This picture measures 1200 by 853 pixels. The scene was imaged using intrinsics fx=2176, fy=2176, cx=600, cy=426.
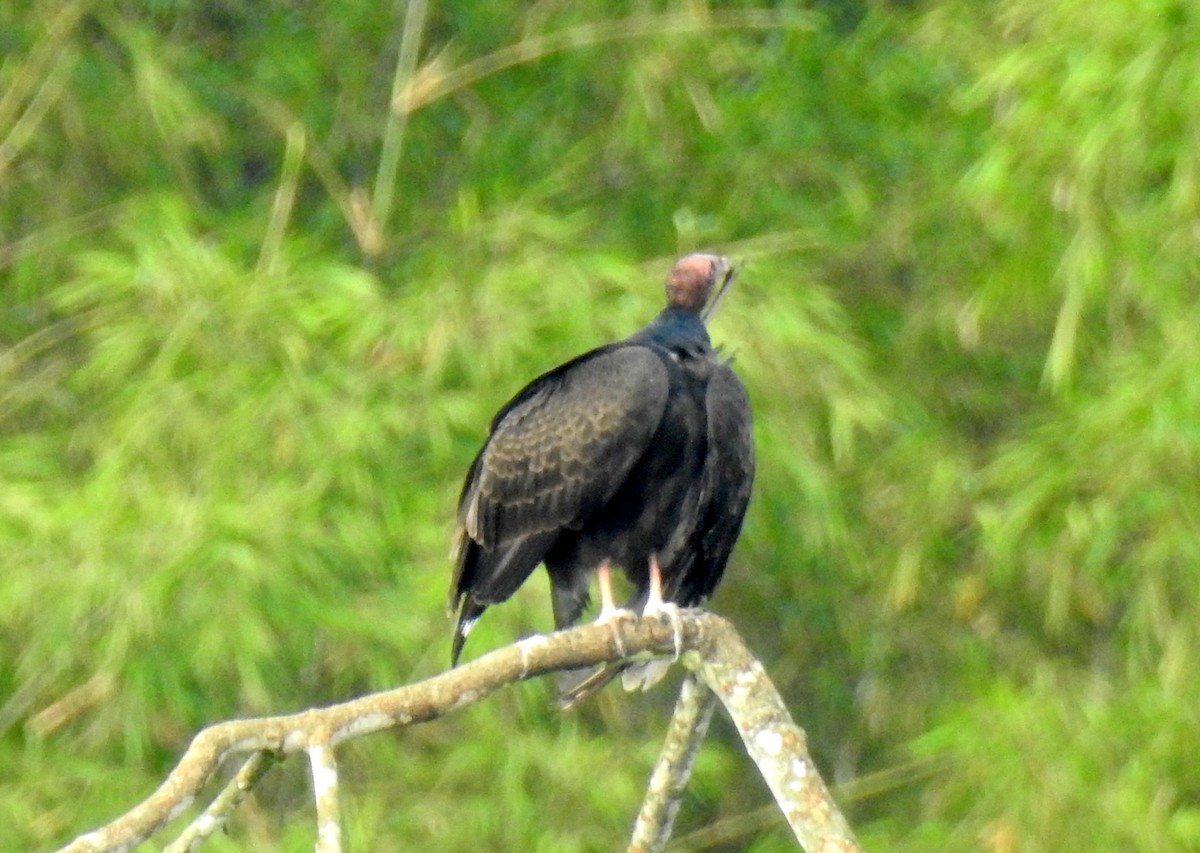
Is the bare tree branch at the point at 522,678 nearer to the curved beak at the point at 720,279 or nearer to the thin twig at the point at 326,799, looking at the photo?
the thin twig at the point at 326,799

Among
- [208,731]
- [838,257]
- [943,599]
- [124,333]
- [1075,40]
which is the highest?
[208,731]

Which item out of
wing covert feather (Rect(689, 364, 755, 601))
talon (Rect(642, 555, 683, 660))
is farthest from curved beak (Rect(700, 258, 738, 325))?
talon (Rect(642, 555, 683, 660))

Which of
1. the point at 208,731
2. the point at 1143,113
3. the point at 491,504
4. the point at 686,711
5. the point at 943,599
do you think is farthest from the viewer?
the point at 943,599

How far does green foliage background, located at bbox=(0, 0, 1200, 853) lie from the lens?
429 cm

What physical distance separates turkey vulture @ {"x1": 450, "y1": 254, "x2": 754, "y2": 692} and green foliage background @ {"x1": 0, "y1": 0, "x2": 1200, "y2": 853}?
619 mm

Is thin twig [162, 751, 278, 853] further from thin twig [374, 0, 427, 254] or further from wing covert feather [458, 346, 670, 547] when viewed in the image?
thin twig [374, 0, 427, 254]

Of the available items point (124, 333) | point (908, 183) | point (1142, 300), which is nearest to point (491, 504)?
point (124, 333)

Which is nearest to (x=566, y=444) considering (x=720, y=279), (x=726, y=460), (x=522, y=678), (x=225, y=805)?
(x=726, y=460)

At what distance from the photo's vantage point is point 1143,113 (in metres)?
4.26

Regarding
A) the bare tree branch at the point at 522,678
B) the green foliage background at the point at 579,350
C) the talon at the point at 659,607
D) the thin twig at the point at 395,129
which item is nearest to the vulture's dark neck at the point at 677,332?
the talon at the point at 659,607

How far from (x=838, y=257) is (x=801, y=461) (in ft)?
2.78

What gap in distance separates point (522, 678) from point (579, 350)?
6.11ft

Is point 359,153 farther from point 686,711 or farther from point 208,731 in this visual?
point 208,731

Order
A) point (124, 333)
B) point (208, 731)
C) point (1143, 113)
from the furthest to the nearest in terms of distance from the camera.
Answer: point (124, 333)
point (1143, 113)
point (208, 731)
